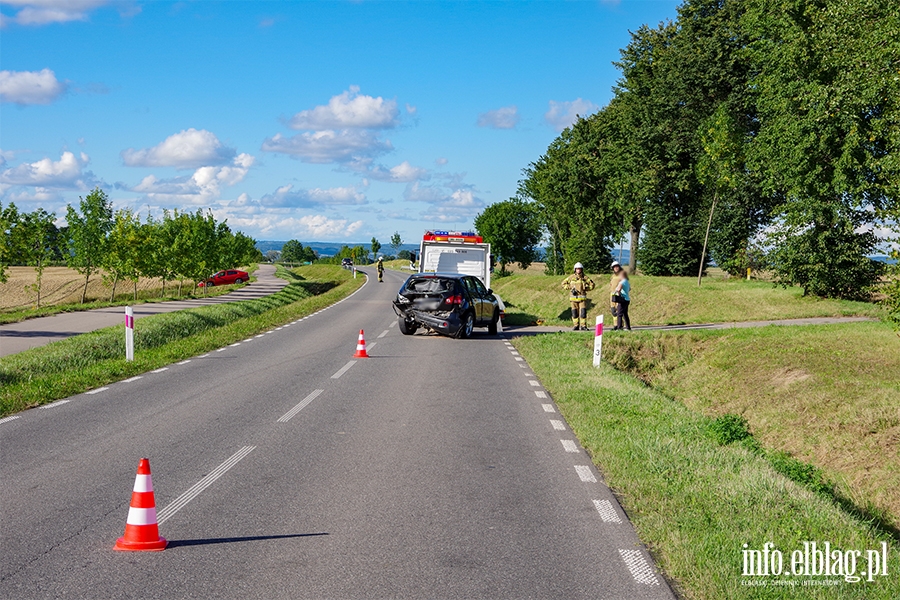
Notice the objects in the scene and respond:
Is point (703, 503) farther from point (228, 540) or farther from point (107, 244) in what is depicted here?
point (107, 244)

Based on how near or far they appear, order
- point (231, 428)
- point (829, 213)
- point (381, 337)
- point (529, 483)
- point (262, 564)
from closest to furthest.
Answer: point (262, 564) < point (529, 483) < point (231, 428) < point (381, 337) < point (829, 213)

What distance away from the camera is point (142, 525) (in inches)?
205

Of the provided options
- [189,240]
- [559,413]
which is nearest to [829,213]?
[559,413]

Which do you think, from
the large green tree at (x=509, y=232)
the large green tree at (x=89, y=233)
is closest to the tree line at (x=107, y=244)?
the large green tree at (x=89, y=233)

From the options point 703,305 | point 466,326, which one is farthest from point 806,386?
point 703,305

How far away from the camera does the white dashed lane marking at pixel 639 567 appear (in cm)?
479

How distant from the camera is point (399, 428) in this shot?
373 inches

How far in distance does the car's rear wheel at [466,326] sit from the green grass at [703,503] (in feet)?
35.7

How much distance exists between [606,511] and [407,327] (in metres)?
16.5

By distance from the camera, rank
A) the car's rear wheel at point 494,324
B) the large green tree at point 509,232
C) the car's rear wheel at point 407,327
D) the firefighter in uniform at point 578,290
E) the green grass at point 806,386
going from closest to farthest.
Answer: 1. the green grass at point 806,386
2. the car's rear wheel at point 407,327
3. the firefighter in uniform at point 578,290
4. the car's rear wheel at point 494,324
5. the large green tree at point 509,232

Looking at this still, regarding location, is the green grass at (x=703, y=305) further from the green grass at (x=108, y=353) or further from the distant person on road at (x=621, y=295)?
the green grass at (x=108, y=353)

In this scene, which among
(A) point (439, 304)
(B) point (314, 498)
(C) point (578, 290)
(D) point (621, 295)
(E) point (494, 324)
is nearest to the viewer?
(B) point (314, 498)

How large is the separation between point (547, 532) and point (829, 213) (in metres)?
26.4

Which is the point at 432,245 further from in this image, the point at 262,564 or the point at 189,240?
the point at 262,564
